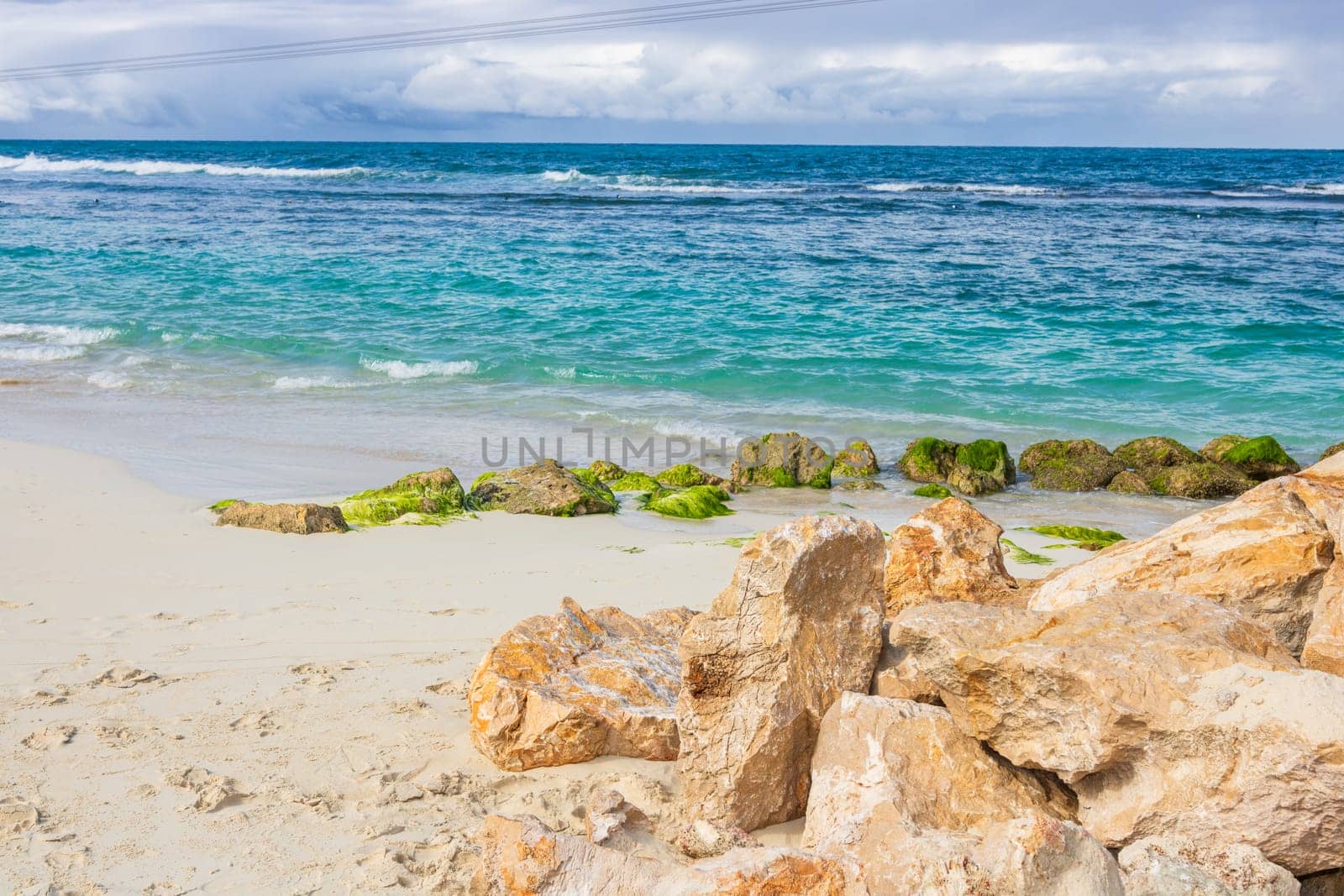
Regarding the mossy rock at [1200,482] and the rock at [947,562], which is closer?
the rock at [947,562]

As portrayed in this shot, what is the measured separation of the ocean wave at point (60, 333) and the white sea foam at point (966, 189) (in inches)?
1483

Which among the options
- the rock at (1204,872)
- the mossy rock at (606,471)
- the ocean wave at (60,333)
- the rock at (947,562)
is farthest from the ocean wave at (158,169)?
the rock at (1204,872)

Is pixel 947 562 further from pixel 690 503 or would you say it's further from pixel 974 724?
pixel 690 503

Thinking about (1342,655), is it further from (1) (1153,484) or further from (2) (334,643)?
(1) (1153,484)

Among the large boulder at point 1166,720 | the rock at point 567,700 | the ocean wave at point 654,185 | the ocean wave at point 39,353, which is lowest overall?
the ocean wave at point 39,353

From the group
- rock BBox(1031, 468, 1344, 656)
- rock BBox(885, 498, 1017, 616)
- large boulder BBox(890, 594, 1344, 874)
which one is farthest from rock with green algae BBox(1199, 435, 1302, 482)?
large boulder BBox(890, 594, 1344, 874)

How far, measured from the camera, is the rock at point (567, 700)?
4.38m

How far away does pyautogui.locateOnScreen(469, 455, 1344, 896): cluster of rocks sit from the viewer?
299cm

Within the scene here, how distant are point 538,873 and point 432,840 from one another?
92 centimetres

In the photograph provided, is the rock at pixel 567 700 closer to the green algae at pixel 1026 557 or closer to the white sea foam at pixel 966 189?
the green algae at pixel 1026 557

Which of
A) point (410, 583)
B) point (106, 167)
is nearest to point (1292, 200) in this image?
point (410, 583)

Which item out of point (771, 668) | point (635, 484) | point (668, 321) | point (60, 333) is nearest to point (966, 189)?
point (668, 321)

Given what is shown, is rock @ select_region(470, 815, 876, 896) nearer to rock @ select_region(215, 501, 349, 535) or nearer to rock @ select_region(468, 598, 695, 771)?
rock @ select_region(468, 598, 695, 771)

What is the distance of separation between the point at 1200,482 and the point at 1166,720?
8591mm
